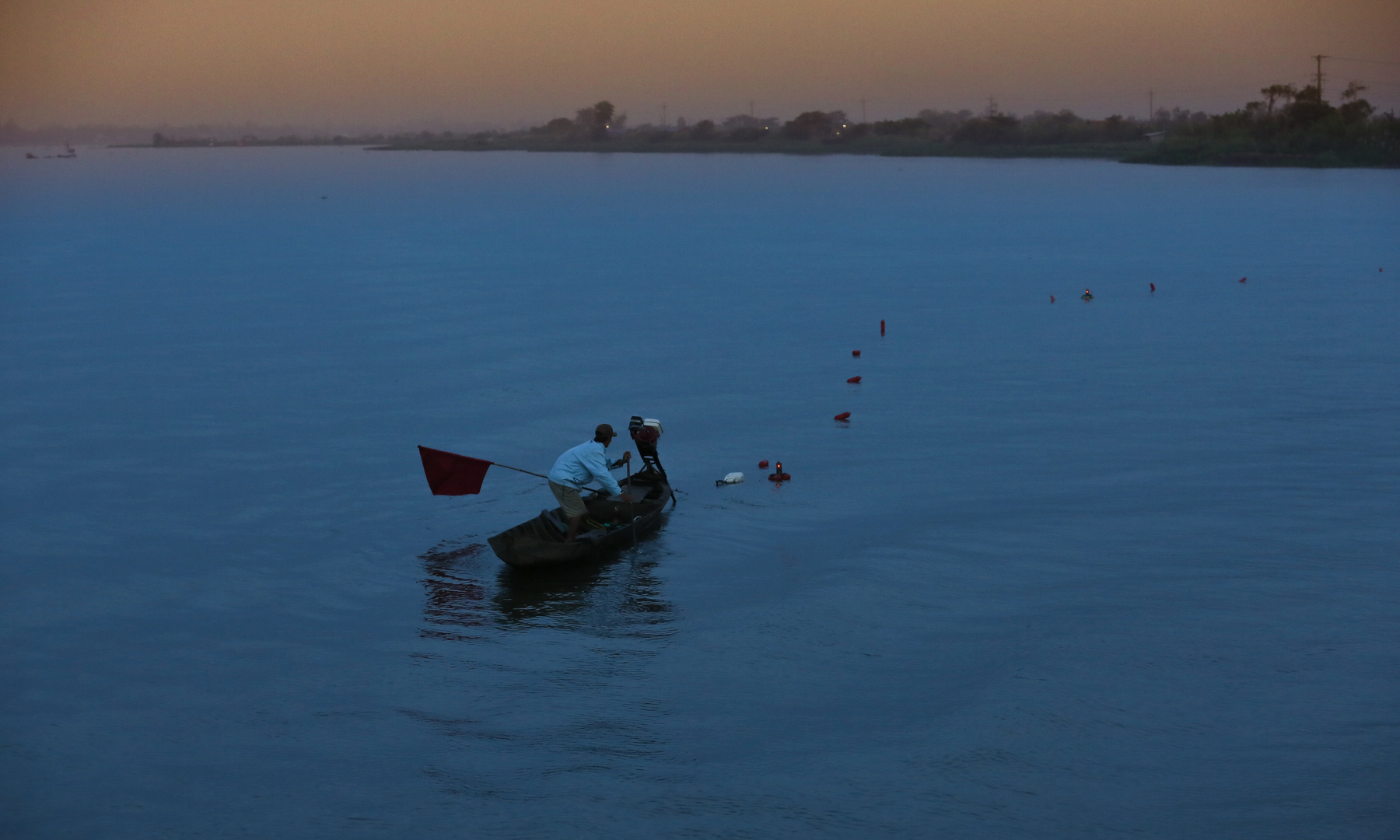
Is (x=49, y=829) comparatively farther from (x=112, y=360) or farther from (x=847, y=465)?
(x=112, y=360)

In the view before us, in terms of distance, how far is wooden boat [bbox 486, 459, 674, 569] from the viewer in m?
19.9

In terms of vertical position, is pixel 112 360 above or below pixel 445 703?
above

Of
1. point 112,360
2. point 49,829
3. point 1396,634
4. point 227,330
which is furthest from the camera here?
point 227,330

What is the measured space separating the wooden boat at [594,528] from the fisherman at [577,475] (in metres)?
0.33

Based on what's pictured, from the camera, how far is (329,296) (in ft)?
184

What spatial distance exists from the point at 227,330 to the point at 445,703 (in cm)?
3414

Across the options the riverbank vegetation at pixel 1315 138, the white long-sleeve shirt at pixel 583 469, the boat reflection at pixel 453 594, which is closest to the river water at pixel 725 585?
the boat reflection at pixel 453 594

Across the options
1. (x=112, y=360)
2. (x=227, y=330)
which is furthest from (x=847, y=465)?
(x=227, y=330)

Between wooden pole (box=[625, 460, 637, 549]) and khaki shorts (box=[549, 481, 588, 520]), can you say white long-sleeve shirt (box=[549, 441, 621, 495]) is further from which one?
wooden pole (box=[625, 460, 637, 549])

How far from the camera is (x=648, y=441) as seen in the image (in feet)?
76.0

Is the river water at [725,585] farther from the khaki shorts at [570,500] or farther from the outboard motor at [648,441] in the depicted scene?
the outboard motor at [648,441]

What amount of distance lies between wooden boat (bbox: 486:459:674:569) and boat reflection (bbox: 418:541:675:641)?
0.96ft

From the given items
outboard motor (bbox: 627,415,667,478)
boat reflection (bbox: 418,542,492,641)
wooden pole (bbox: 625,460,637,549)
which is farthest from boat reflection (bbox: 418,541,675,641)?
outboard motor (bbox: 627,415,667,478)

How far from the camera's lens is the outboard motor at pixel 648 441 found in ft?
75.9
